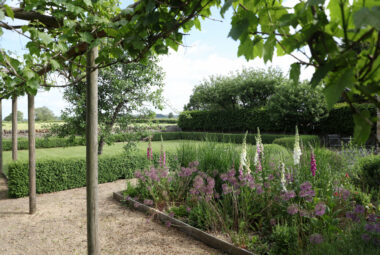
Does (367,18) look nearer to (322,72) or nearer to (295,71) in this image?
(322,72)

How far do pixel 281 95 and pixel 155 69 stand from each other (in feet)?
40.3

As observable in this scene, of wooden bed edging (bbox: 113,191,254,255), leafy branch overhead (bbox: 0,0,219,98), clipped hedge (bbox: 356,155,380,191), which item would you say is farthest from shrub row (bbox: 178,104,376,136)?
leafy branch overhead (bbox: 0,0,219,98)

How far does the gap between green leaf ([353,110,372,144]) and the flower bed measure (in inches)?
78.4

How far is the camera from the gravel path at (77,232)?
11.8ft

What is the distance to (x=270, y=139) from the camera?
664 inches

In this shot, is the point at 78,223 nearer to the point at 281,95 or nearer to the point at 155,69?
the point at 155,69

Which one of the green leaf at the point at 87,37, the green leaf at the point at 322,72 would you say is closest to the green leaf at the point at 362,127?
the green leaf at the point at 322,72

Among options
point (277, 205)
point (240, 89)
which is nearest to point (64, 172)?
point (277, 205)

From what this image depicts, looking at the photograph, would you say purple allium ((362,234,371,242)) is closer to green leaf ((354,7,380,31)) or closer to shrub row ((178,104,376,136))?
green leaf ((354,7,380,31))

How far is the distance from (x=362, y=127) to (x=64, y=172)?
7.49 metres

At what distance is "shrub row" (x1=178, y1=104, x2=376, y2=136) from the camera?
1667 cm


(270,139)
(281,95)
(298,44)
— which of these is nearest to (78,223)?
(298,44)

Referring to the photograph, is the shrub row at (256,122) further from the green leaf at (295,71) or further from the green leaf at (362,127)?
the green leaf at (362,127)

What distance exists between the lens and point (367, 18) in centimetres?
53
